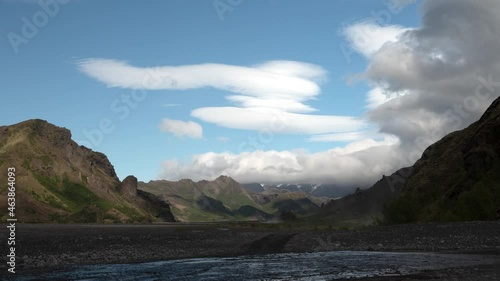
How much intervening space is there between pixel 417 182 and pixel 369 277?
10904 centimetres

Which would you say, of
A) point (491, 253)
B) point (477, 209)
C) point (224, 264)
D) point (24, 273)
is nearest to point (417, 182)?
point (477, 209)

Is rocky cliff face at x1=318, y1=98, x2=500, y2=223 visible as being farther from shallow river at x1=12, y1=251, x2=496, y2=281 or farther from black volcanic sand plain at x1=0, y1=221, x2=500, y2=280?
shallow river at x1=12, y1=251, x2=496, y2=281

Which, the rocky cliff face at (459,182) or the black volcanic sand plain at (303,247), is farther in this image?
the rocky cliff face at (459,182)

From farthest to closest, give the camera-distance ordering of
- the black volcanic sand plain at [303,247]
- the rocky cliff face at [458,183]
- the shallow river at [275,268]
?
the rocky cliff face at [458,183]
the black volcanic sand plain at [303,247]
the shallow river at [275,268]

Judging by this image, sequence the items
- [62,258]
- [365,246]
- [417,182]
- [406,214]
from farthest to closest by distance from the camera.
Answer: [417,182], [406,214], [365,246], [62,258]

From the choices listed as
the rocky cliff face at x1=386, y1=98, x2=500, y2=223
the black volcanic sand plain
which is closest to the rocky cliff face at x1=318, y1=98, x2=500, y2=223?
the rocky cliff face at x1=386, y1=98, x2=500, y2=223

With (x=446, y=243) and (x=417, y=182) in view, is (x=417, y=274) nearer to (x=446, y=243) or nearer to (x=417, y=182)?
(x=446, y=243)

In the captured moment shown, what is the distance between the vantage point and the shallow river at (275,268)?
28891 millimetres

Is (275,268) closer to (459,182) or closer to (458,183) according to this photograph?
(458,183)

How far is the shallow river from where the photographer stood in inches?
1137

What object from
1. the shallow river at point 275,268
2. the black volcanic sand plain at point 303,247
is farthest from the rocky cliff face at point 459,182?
the shallow river at point 275,268

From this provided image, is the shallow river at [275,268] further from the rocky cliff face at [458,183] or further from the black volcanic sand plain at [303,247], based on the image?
the rocky cliff face at [458,183]

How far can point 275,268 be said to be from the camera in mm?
32969

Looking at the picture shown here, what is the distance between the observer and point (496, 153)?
9469 centimetres
